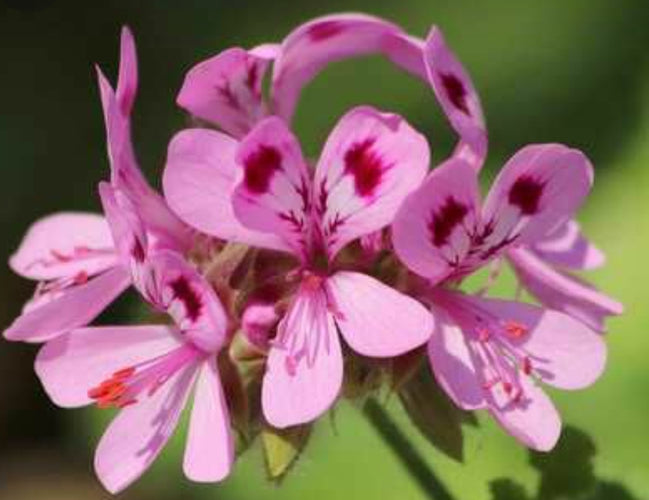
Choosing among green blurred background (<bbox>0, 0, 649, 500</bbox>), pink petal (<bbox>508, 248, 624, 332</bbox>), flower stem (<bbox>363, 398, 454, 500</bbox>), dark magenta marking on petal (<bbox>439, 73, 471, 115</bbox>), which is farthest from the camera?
green blurred background (<bbox>0, 0, 649, 500</bbox>)

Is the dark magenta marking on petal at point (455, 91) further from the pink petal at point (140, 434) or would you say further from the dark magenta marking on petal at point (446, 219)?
the pink petal at point (140, 434)

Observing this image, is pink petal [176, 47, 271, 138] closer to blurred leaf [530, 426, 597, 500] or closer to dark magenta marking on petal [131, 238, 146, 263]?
dark magenta marking on petal [131, 238, 146, 263]

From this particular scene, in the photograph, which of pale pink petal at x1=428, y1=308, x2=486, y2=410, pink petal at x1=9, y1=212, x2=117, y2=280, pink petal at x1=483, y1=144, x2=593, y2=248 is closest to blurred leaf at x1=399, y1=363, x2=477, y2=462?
pale pink petal at x1=428, y1=308, x2=486, y2=410

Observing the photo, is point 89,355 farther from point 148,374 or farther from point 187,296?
point 187,296

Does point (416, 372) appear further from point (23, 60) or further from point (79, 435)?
point (23, 60)

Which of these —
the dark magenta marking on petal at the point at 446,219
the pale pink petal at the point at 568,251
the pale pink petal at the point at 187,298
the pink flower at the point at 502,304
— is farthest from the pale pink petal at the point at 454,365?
the pale pink petal at the point at 568,251

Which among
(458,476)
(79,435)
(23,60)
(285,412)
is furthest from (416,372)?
(23,60)
